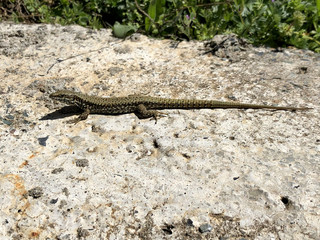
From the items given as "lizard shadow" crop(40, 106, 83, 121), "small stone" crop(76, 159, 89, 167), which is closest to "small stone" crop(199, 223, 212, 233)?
"small stone" crop(76, 159, 89, 167)

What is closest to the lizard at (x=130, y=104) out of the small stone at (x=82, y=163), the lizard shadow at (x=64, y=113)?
the lizard shadow at (x=64, y=113)

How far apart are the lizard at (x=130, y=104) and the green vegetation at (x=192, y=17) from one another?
194 cm

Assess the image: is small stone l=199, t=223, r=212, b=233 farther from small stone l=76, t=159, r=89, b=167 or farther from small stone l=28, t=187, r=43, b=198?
small stone l=28, t=187, r=43, b=198

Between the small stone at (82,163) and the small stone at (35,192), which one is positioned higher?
the small stone at (82,163)

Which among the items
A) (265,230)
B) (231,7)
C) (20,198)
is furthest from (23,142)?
(231,7)

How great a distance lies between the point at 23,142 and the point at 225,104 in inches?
103

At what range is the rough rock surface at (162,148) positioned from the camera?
3006mm

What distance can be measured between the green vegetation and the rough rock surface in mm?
335

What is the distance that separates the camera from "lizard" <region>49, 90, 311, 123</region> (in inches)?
171

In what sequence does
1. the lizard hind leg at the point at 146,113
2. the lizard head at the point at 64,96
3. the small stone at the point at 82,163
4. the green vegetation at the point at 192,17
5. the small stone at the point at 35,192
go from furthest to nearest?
the green vegetation at the point at 192,17
the lizard head at the point at 64,96
the lizard hind leg at the point at 146,113
the small stone at the point at 82,163
the small stone at the point at 35,192

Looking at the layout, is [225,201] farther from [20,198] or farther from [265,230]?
[20,198]

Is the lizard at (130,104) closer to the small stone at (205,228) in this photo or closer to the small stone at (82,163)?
the small stone at (82,163)

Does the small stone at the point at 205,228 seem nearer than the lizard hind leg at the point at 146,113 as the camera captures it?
Yes

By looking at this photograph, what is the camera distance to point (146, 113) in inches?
171
